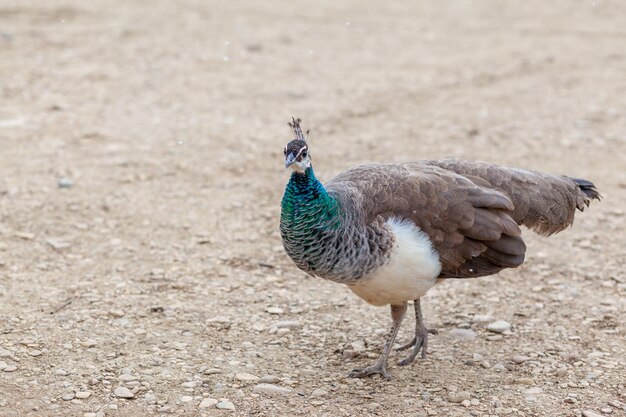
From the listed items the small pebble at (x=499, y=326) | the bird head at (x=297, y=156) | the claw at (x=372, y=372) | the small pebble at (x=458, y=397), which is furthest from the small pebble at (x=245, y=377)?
the small pebble at (x=499, y=326)

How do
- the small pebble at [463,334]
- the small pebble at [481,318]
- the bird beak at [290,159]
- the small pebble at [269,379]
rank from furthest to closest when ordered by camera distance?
the small pebble at [481,318] → the small pebble at [463,334] → the small pebble at [269,379] → the bird beak at [290,159]

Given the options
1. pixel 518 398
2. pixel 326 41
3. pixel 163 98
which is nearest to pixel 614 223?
pixel 518 398

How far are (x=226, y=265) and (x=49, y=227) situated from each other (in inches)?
62.5

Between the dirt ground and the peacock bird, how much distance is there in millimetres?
650

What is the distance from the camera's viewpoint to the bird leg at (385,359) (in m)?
5.47

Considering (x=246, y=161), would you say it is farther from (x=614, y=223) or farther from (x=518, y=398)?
(x=518, y=398)

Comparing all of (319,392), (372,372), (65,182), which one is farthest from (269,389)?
(65,182)

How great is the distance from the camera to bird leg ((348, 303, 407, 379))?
5466 mm

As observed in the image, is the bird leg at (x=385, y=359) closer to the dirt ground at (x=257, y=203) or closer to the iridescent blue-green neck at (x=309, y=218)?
the dirt ground at (x=257, y=203)

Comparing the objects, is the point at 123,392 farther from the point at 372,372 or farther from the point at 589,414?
the point at 589,414

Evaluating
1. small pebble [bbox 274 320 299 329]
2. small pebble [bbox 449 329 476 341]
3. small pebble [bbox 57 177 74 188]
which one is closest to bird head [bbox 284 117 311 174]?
small pebble [bbox 274 320 299 329]

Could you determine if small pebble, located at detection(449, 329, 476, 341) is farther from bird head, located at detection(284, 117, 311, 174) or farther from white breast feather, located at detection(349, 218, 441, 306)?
bird head, located at detection(284, 117, 311, 174)

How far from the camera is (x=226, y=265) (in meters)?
6.96

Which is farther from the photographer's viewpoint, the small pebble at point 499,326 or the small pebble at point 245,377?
the small pebble at point 499,326
